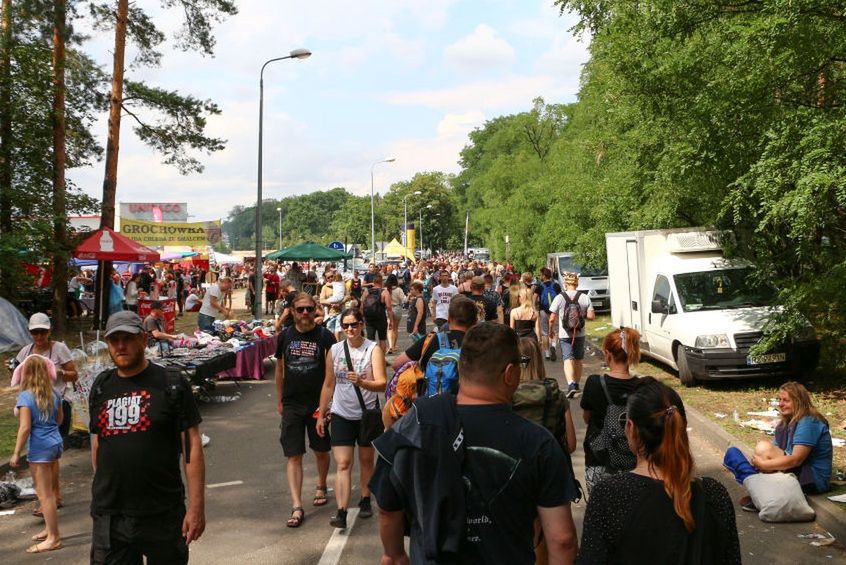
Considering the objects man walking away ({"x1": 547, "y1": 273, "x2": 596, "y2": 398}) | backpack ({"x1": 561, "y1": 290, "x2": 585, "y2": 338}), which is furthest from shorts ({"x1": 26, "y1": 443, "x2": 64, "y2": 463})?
backpack ({"x1": 561, "y1": 290, "x2": 585, "y2": 338})

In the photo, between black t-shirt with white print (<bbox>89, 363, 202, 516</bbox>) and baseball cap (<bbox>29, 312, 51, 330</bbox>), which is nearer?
black t-shirt with white print (<bbox>89, 363, 202, 516</bbox>)

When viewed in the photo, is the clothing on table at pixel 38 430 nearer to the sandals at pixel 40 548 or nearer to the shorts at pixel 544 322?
the sandals at pixel 40 548

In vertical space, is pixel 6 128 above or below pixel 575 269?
above

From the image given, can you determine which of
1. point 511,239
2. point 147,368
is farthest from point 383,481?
point 511,239

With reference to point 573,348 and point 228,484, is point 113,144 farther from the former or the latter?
point 228,484

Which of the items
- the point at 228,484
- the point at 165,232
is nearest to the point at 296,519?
the point at 228,484

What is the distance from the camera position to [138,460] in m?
3.82

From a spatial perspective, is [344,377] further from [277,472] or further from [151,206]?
[151,206]

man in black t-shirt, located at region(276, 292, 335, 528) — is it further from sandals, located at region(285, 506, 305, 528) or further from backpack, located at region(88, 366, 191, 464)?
backpack, located at region(88, 366, 191, 464)

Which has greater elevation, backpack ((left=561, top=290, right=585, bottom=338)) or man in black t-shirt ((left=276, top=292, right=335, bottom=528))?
backpack ((left=561, top=290, right=585, bottom=338))

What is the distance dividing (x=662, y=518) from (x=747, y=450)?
667 centimetres

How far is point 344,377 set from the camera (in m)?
6.55

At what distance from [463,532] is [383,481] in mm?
326

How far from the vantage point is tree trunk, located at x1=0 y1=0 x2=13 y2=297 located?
20125mm
